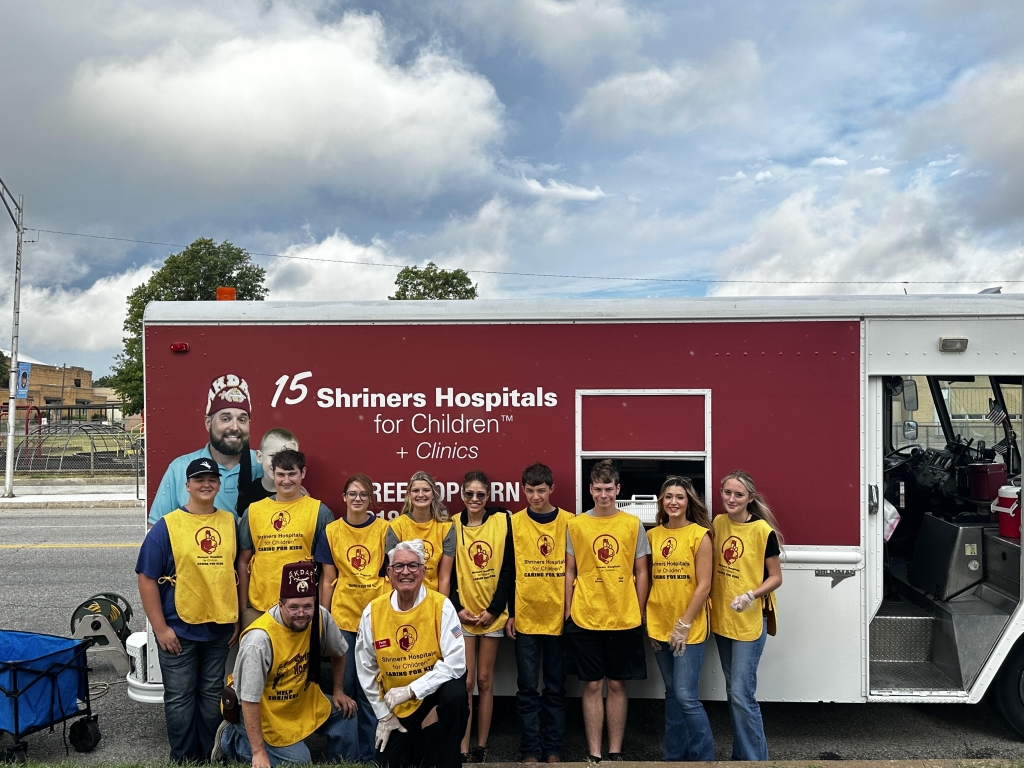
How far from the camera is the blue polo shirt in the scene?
429 cm

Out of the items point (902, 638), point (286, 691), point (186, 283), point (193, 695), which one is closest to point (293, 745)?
point (286, 691)

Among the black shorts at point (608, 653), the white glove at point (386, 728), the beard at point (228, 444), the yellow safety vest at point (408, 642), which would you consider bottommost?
the white glove at point (386, 728)

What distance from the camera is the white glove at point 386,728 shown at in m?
3.41

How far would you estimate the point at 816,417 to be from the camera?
4266 millimetres

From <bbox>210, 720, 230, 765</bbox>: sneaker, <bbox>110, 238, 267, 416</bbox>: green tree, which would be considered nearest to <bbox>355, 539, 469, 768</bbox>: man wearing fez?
<bbox>210, 720, 230, 765</bbox>: sneaker

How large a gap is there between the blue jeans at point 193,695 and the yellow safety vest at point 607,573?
1969 millimetres

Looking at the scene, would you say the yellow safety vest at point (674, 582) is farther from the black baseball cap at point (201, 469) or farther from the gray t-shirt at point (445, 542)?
the black baseball cap at point (201, 469)

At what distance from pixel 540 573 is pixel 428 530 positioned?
642 mm

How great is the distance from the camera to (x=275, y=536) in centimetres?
409

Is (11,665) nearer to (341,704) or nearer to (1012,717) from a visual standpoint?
(341,704)

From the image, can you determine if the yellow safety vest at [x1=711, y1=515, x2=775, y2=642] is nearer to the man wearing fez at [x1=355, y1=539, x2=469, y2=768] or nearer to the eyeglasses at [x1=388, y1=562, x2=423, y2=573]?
the man wearing fez at [x1=355, y1=539, x2=469, y2=768]

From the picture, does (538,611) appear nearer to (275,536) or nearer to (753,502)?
(753,502)

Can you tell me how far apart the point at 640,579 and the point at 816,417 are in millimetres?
1375

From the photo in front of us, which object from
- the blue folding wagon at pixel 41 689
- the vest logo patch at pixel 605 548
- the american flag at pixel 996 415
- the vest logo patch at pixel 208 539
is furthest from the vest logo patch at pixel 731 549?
the blue folding wagon at pixel 41 689
